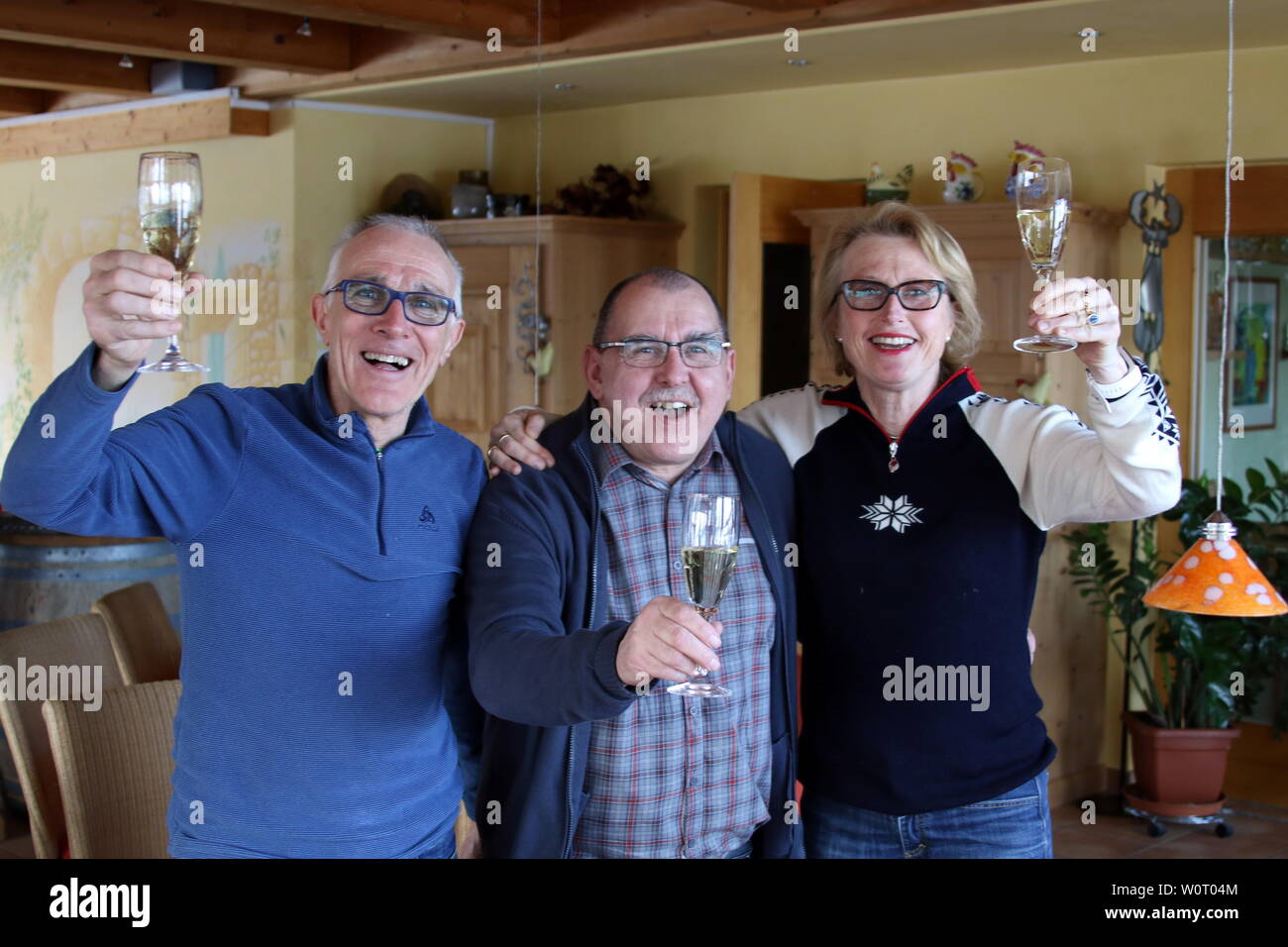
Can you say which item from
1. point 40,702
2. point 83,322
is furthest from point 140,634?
point 83,322

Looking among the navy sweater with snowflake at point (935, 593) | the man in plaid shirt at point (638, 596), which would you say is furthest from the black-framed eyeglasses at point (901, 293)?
the man in plaid shirt at point (638, 596)

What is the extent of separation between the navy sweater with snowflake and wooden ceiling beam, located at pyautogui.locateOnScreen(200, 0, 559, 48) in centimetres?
319

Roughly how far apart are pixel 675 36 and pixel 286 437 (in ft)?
11.6

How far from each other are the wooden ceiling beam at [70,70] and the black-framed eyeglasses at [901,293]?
16.4 ft

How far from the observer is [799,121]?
5.86 meters

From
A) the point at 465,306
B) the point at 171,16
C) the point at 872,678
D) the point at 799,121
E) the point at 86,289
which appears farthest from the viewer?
the point at 465,306

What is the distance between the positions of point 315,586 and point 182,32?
426 centimetres

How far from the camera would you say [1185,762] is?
4.85m

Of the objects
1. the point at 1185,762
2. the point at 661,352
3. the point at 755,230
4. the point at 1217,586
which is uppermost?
the point at 755,230

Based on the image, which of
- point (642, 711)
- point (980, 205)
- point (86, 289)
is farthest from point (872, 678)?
point (980, 205)

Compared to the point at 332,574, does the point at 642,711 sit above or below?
below

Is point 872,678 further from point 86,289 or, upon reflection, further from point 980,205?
point 980,205

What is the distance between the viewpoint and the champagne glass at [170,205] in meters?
1.64

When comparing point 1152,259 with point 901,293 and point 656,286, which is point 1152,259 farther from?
point 656,286
